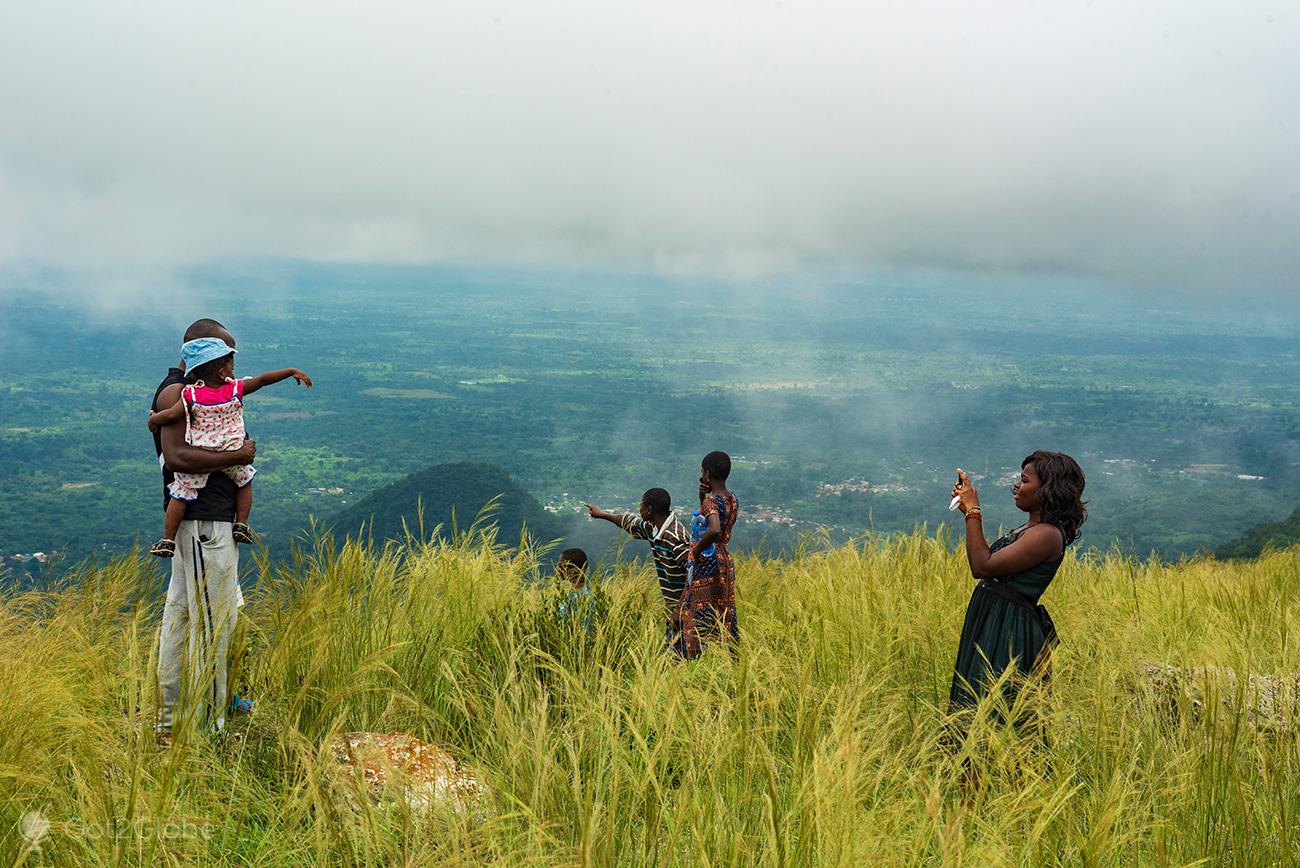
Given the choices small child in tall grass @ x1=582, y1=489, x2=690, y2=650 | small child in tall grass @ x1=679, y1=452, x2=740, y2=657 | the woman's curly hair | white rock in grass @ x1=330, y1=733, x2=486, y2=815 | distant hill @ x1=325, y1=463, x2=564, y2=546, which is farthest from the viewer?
distant hill @ x1=325, y1=463, x2=564, y2=546

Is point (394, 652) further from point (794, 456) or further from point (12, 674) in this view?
point (794, 456)

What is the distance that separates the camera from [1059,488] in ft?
13.4

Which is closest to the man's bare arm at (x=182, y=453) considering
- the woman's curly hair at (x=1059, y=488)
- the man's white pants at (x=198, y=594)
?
the man's white pants at (x=198, y=594)

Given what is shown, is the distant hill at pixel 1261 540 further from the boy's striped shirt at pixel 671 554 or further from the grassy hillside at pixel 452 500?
the grassy hillside at pixel 452 500

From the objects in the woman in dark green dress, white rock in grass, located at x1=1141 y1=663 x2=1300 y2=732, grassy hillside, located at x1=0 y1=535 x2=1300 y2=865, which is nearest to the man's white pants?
grassy hillside, located at x1=0 y1=535 x2=1300 y2=865

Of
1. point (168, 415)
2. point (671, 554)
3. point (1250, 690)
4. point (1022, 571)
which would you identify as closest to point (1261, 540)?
point (671, 554)

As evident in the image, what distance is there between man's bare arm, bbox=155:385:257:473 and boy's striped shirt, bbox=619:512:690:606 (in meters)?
2.68

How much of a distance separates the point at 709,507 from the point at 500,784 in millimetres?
2996

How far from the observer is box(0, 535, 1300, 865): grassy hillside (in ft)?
9.39

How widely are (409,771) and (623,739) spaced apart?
73cm

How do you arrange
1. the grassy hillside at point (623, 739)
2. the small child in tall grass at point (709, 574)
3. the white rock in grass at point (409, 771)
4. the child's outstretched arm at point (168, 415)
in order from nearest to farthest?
the grassy hillside at point (623, 739), the white rock in grass at point (409, 771), the child's outstretched arm at point (168, 415), the small child in tall grass at point (709, 574)

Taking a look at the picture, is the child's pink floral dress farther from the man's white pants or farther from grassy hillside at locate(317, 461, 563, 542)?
grassy hillside at locate(317, 461, 563, 542)

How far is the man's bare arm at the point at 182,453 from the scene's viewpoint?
4.25 m

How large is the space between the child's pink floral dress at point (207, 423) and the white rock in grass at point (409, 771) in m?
1.29
